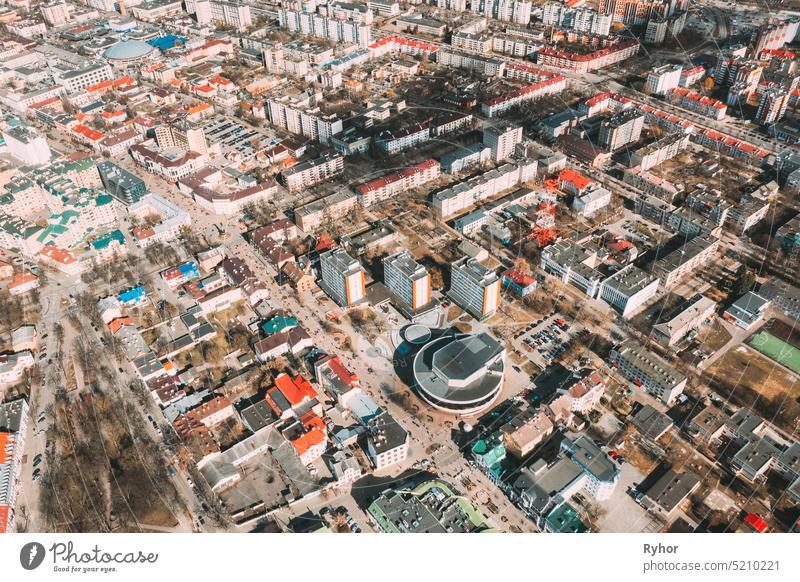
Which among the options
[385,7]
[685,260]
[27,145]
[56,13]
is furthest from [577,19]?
[56,13]

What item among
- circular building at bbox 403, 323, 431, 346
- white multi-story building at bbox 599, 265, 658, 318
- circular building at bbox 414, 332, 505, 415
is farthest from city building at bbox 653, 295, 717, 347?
circular building at bbox 403, 323, 431, 346

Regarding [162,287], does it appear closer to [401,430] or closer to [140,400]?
[140,400]

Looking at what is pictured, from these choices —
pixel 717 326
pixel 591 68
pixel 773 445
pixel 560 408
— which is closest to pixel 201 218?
pixel 560 408

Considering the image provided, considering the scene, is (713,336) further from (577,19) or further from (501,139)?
(577,19)

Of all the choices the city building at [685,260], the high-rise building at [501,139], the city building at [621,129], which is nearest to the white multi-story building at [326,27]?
the high-rise building at [501,139]

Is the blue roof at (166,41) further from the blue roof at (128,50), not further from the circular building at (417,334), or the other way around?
the circular building at (417,334)

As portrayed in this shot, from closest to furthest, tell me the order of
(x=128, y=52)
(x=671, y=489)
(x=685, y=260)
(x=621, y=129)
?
(x=671, y=489) < (x=685, y=260) < (x=621, y=129) < (x=128, y=52)
